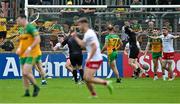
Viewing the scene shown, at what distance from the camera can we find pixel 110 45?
84.2 feet

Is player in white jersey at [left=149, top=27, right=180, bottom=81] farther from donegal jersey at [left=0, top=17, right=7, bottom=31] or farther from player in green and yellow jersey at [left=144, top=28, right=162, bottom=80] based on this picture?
donegal jersey at [left=0, top=17, right=7, bottom=31]

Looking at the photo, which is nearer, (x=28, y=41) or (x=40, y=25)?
(x=28, y=41)

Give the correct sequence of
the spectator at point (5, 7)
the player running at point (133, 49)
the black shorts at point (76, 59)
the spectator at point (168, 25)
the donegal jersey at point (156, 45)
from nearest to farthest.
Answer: the black shorts at point (76, 59) → the player running at point (133, 49) → the donegal jersey at point (156, 45) → the spectator at point (168, 25) → the spectator at point (5, 7)

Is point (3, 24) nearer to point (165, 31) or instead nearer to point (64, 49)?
point (64, 49)

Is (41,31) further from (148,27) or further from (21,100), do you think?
(21,100)

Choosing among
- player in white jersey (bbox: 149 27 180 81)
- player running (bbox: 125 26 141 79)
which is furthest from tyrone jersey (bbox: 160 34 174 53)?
player running (bbox: 125 26 141 79)

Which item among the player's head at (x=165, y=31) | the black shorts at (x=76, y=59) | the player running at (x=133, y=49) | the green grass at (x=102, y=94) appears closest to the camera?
the green grass at (x=102, y=94)

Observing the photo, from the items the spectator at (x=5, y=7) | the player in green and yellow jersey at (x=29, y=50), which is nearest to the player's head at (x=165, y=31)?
the spectator at (x=5, y=7)

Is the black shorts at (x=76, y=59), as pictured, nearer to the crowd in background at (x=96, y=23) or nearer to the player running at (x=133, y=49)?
the player running at (x=133, y=49)

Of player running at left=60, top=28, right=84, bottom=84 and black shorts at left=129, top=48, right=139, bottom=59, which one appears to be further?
black shorts at left=129, top=48, right=139, bottom=59

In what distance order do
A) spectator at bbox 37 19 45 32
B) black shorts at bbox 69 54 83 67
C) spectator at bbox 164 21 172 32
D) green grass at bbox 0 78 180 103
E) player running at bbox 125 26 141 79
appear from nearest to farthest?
green grass at bbox 0 78 180 103 < black shorts at bbox 69 54 83 67 < player running at bbox 125 26 141 79 < spectator at bbox 164 21 172 32 < spectator at bbox 37 19 45 32

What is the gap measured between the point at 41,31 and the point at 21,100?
12.1 metres

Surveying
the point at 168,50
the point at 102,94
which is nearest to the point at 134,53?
the point at 168,50

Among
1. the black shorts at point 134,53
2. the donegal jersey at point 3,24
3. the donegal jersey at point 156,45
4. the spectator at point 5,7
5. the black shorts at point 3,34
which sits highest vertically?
the spectator at point 5,7
